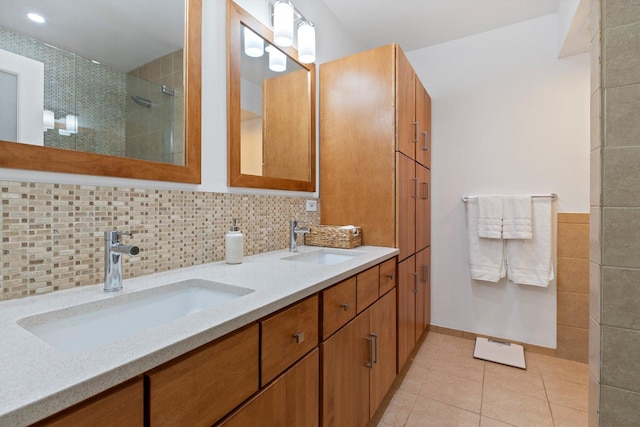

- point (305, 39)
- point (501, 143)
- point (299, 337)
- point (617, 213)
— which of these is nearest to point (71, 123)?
point (299, 337)

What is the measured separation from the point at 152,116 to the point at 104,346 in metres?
0.90

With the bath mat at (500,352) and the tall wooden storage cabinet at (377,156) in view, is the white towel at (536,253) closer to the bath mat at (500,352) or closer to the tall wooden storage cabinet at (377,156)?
the bath mat at (500,352)

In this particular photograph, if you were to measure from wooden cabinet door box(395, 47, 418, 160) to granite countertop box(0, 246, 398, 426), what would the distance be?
3.88 ft

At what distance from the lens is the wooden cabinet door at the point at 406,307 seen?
182 centimetres

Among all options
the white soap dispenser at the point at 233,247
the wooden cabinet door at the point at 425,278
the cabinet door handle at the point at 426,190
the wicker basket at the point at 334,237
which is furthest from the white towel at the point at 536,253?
the white soap dispenser at the point at 233,247

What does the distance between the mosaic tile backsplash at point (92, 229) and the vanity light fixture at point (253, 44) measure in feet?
2.48

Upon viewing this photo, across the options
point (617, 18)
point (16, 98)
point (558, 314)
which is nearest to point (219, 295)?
point (16, 98)

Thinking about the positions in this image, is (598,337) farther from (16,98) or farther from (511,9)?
(511,9)

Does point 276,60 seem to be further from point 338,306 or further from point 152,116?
point 338,306

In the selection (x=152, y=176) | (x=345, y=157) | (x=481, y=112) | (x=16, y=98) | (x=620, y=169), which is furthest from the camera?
(x=481, y=112)

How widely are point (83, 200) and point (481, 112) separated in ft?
8.97

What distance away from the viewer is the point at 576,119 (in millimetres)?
2160

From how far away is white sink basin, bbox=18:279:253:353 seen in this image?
2.31 ft

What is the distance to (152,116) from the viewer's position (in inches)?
44.8
